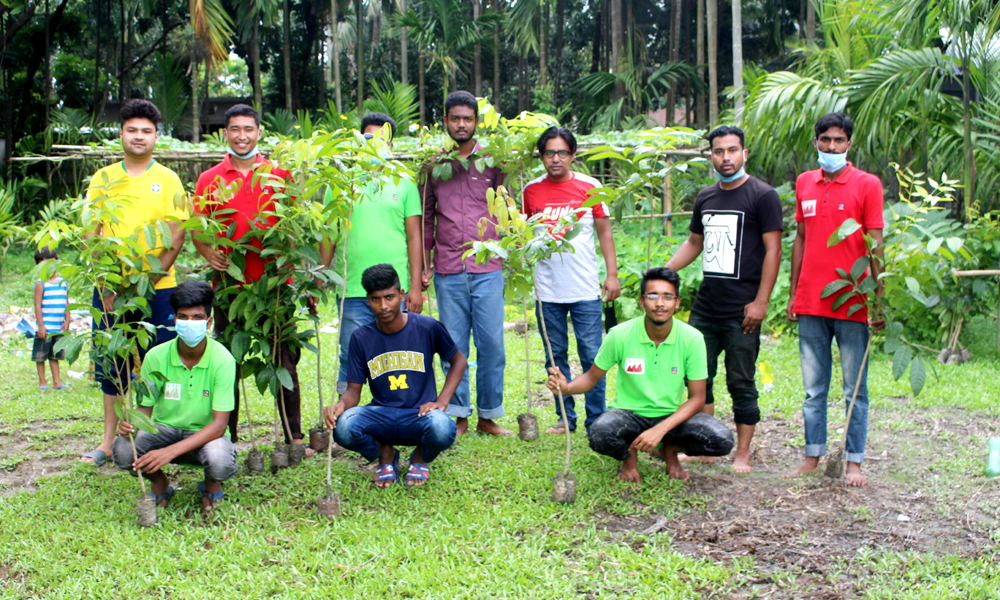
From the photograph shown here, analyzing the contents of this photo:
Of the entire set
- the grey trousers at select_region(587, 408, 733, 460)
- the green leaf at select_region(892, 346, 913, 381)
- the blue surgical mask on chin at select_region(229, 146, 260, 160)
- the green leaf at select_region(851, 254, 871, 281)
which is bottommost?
the grey trousers at select_region(587, 408, 733, 460)

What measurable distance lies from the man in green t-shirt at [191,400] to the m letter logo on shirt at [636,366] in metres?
1.94

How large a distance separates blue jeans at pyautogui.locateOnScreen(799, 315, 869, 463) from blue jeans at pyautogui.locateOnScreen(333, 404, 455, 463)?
1852mm

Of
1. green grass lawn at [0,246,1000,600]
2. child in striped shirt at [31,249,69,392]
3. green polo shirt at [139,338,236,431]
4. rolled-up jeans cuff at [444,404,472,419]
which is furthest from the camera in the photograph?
child in striped shirt at [31,249,69,392]

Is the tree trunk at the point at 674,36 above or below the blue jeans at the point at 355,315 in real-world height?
above

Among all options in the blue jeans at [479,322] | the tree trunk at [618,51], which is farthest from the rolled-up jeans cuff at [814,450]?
the tree trunk at [618,51]

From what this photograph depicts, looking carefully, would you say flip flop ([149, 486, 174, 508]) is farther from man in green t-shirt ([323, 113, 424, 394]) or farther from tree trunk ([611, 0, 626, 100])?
tree trunk ([611, 0, 626, 100])

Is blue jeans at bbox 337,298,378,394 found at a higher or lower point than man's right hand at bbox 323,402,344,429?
higher

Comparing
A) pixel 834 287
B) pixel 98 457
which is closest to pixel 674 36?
pixel 834 287

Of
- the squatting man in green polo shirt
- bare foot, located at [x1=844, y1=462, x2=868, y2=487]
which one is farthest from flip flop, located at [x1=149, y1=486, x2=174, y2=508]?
bare foot, located at [x1=844, y1=462, x2=868, y2=487]

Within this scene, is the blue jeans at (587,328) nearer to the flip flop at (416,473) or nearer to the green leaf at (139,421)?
the flip flop at (416,473)

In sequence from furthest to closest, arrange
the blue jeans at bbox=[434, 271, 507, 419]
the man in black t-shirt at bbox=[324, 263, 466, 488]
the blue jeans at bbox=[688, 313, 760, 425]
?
the blue jeans at bbox=[434, 271, 507, 419]
the blue jeans at bbox=[688, 313, 760, 425]
the man in black t-shirt at bbox=[324, 263, 466, 488]

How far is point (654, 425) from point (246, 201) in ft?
7.99

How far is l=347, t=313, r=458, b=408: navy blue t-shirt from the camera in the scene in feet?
12.9

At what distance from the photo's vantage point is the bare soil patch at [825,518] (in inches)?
118
